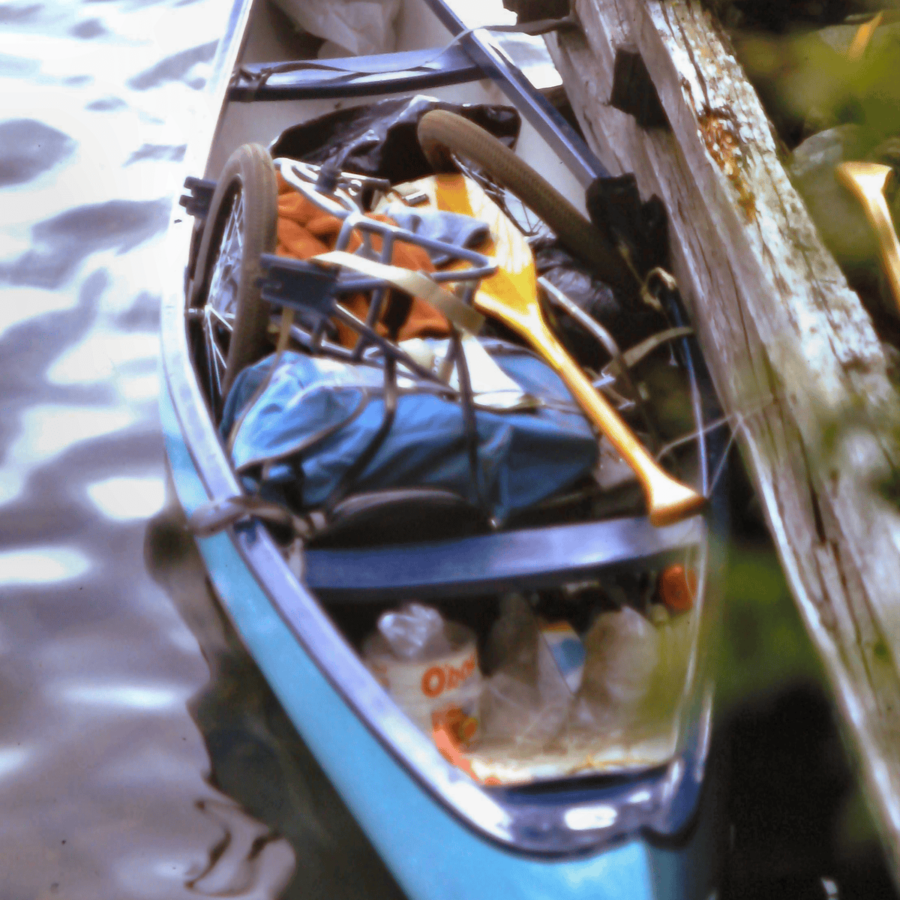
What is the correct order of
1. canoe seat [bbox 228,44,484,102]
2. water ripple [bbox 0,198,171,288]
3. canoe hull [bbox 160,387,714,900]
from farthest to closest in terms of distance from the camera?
water ripple [bbox 0,198,171,288] < canoe seat [bbox 228,44,484,102] < canoe hull [bbox 160,387,714,900]

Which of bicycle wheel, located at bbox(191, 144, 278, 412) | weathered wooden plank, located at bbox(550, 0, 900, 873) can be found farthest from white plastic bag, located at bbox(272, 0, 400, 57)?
weathered wooden plank, located at bbox(550, 0, 900, 873)

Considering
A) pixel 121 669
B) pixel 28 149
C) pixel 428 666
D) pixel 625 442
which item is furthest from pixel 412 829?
pixel 28 149

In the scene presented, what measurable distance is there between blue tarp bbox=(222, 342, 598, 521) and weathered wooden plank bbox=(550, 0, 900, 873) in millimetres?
322

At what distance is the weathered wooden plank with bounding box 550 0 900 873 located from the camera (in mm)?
921

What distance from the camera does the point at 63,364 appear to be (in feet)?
10.3

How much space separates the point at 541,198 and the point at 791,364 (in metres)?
0.94

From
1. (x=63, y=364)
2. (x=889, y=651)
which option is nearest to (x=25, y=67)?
(x=63, y=364)

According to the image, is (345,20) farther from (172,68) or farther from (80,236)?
(172,68)

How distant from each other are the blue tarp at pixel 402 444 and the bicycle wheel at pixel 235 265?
0.24 meters

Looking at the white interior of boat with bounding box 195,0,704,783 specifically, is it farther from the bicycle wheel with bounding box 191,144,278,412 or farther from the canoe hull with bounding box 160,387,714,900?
the bicycle wheel with bounding box 191,144,278,412

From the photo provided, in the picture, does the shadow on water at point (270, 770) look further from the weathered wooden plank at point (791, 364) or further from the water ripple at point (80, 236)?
the water ripple at point (80, 236)

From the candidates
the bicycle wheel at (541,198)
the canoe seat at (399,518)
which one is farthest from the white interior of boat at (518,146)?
the bicycle wheel at (541,198)

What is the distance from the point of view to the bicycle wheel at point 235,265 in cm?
174

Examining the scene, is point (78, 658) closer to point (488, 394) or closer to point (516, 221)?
point (488, 394)
